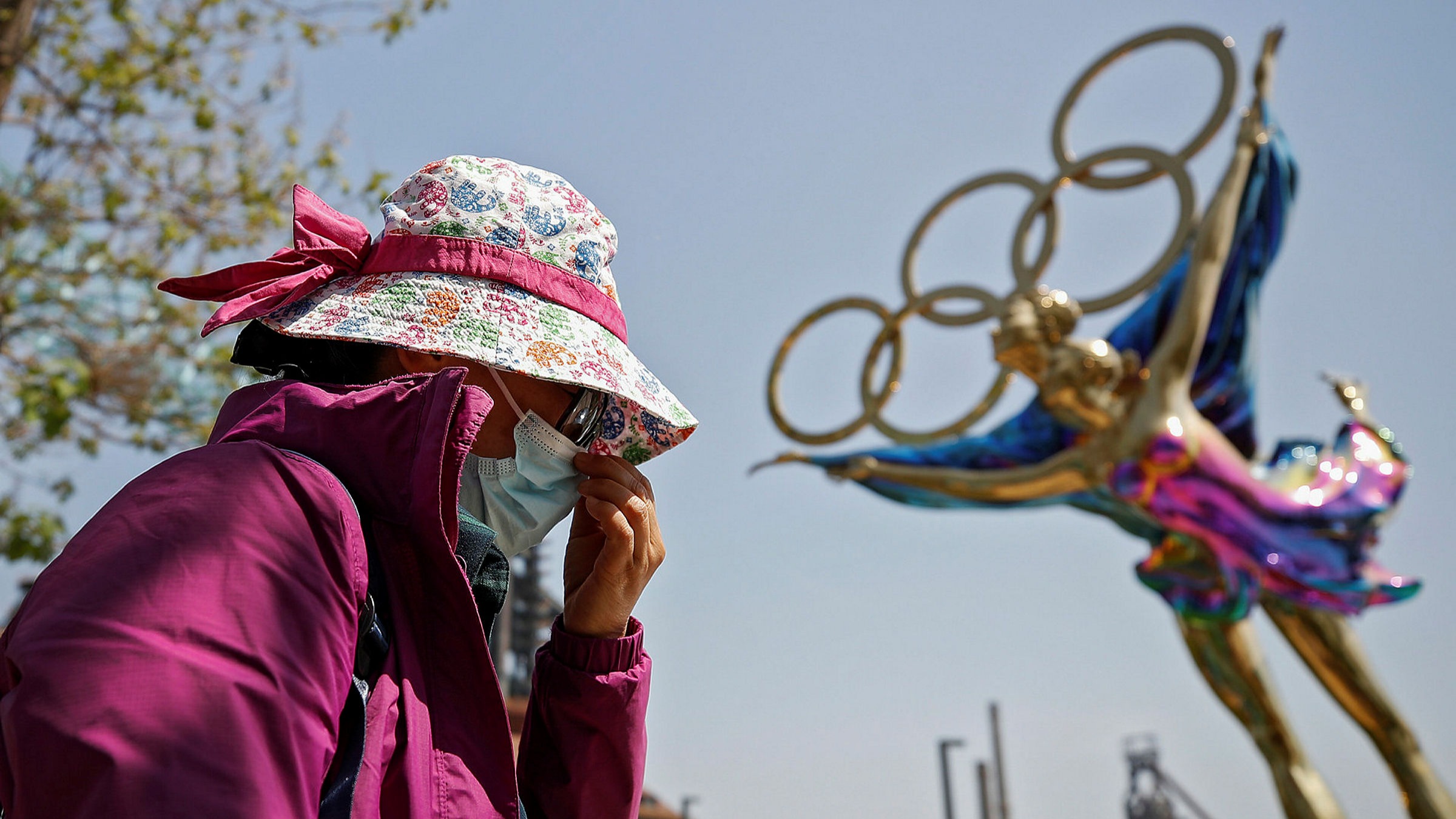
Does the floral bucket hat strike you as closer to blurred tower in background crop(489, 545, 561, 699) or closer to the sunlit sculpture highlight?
the sunlit sculpture highlight

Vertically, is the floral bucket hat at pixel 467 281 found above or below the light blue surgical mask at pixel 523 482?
above

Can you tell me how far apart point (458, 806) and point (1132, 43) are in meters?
6.88

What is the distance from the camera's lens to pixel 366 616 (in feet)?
3.38

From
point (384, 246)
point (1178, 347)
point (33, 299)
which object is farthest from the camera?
point (1178, 347)

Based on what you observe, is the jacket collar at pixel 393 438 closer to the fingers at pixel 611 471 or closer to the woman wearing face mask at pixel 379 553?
the woman wearing face mask at pixel 379 553

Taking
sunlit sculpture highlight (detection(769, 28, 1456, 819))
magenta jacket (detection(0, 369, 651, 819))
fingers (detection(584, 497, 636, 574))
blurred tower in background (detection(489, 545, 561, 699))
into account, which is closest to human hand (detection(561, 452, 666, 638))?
fingers (detection(584, 497, 636, 574))

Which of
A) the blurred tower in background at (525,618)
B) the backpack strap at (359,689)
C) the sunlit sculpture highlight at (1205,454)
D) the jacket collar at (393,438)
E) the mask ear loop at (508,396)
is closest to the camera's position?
the backpack strap at (359,689)

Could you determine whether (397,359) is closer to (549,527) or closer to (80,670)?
(549,527)

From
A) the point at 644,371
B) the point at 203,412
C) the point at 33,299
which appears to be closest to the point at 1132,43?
the point at 203,412

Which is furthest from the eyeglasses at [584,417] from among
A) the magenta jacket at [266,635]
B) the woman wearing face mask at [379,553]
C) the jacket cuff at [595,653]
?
the magenta jacket at [266,635]

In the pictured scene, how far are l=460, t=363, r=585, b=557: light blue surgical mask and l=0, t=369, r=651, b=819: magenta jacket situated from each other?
294 mm

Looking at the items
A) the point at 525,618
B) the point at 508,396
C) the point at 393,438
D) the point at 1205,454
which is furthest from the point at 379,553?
the point at 525,618

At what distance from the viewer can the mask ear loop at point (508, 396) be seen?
4.51 ft

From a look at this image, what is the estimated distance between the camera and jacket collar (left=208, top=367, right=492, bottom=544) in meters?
1.05
